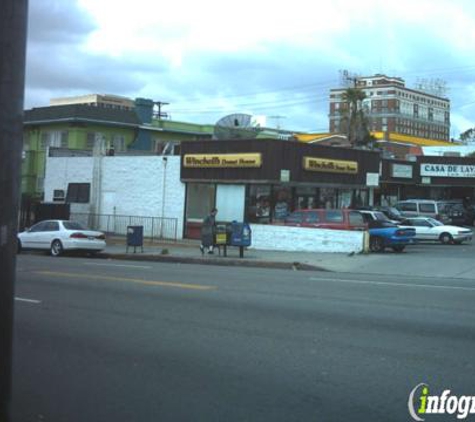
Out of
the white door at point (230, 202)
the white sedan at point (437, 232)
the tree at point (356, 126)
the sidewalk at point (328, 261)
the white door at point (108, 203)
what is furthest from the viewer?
the tree at point (356, 126)

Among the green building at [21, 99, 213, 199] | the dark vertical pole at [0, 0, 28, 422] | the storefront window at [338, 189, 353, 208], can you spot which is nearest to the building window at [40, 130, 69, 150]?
the green building at [21, 99, 213, 199]

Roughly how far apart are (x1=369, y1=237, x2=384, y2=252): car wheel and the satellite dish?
42.0ft

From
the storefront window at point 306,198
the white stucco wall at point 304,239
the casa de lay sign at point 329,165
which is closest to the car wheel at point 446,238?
the casa de lay sign at point 329,165

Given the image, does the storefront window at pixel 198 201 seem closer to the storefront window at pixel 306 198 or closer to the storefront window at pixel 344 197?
the storefront window at pixel 306 198

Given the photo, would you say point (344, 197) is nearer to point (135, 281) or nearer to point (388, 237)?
point (388, 237)

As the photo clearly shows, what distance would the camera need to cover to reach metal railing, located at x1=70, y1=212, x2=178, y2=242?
30875mm

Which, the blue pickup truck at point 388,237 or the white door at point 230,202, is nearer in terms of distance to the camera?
the blue pickup truck at point 388,237

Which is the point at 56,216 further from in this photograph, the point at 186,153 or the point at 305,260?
the point at 305,260

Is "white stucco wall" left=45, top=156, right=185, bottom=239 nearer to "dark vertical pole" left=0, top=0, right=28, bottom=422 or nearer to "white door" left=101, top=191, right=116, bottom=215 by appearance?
"white door" left=101, top=191, right=116, bottom=215

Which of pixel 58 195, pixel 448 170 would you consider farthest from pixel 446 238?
pixel 58 195

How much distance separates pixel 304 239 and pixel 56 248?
951 cm

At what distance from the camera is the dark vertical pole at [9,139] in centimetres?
387

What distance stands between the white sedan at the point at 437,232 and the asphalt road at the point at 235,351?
1790 centimetres

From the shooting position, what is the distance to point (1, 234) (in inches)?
152
